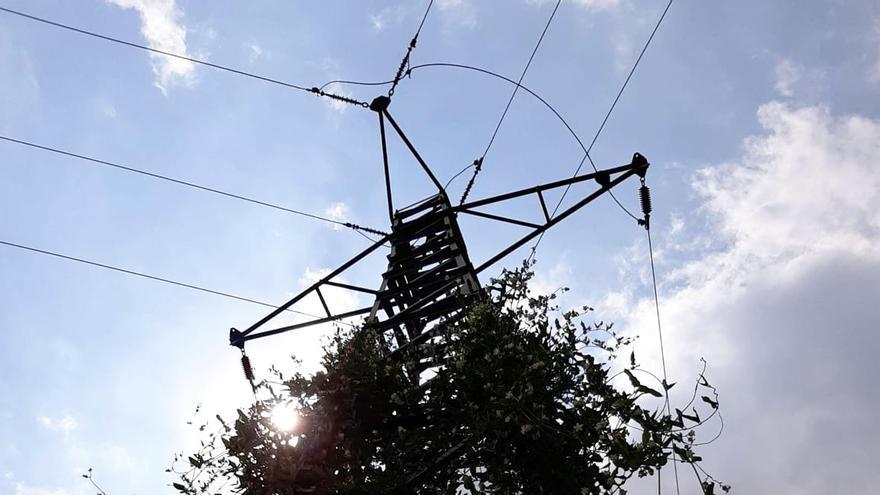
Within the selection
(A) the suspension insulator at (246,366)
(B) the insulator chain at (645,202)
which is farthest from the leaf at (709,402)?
(A) the suspension insulator at (246,366)

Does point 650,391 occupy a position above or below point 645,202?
below

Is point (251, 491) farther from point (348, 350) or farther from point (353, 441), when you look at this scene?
point (348, 350)

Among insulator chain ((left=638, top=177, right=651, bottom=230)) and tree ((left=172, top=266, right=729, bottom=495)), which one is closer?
tree ((left=172, top=266, right=729, bottom=495))

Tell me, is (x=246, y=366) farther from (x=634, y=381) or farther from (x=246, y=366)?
(x=634, y=381)

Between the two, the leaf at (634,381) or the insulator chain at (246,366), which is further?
the insulator chain at (246,366)

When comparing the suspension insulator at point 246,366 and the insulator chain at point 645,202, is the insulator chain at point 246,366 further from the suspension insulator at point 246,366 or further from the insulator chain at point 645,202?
the insulator chain at point 645,202

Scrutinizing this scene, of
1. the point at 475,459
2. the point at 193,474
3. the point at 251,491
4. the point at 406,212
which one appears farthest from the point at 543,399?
the point at 406,212

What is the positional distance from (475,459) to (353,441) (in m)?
1.57

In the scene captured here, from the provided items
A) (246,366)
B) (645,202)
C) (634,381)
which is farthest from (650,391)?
(246,366)

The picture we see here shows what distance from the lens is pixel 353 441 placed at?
25.3 feet

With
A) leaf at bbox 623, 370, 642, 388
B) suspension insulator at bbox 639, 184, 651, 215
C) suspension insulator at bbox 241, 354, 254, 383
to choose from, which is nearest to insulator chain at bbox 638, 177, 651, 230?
suspension insulator at bbox 639, 184, 651, 215

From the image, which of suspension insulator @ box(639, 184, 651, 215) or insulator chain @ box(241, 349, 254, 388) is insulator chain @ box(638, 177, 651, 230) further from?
insulator chain @ box(241, 349, 254, 388)

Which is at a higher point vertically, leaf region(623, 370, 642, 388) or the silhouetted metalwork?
the silhouetted metalwork

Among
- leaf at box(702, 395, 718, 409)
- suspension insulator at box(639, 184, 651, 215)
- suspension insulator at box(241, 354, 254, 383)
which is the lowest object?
leaf at box(702, 395, 718, 409)
